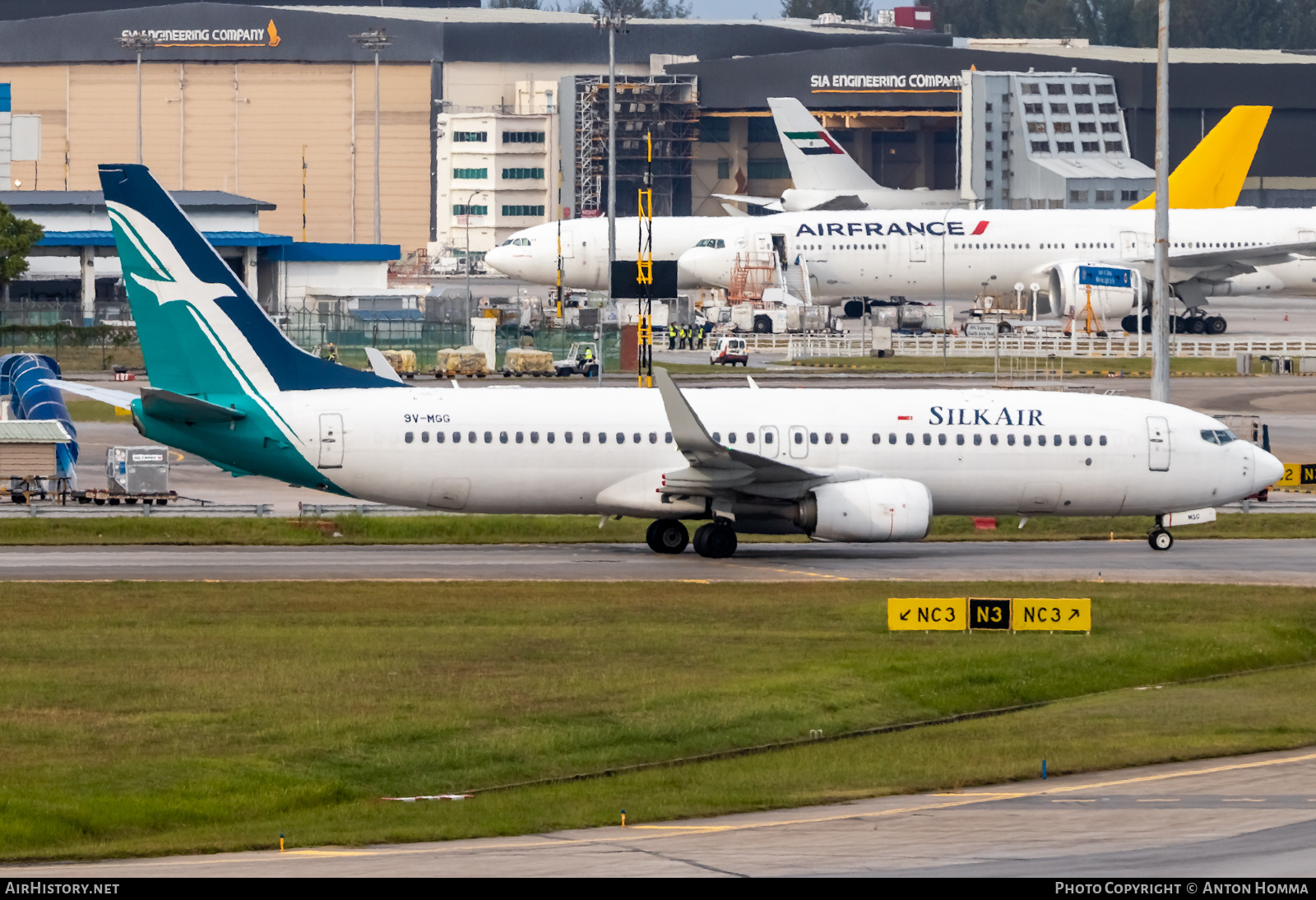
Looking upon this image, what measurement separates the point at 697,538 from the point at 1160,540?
35.0 feet

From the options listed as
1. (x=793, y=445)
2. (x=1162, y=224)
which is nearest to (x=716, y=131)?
(x=1162, y=224)

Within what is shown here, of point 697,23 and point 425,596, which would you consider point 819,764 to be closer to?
point 425,596

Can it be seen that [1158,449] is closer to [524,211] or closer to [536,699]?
[536,699]

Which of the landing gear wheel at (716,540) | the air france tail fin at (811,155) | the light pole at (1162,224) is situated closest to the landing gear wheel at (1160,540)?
the light pole at (1162,224)

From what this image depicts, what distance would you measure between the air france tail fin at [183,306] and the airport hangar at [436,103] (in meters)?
127

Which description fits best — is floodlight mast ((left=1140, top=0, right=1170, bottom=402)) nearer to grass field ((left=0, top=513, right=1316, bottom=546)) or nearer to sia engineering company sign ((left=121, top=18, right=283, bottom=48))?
grass field ((left=0, top=513, right=1316, bottom=546))

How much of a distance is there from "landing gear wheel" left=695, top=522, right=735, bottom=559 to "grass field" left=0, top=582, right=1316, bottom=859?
408 cm

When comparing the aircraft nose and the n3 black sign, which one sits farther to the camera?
the aircraft nose

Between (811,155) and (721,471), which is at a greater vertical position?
(811,155)

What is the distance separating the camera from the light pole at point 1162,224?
45.5m

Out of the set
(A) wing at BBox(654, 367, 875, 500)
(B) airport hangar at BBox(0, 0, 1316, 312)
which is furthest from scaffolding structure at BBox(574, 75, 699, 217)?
(A) wing at BBox(654, 367, 875, 500)

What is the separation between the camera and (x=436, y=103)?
174 meters

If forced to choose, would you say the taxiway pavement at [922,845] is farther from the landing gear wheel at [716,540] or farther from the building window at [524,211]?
the building window at [524,211]

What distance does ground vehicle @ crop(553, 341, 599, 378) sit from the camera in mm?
82438
